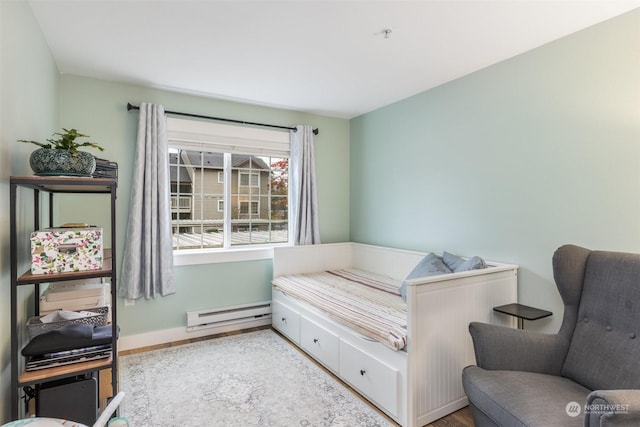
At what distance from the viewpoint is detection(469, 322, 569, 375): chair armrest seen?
68.2 inches

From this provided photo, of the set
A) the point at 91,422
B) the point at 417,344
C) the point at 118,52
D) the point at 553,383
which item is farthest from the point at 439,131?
the point at 91,422

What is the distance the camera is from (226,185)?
12.1ft

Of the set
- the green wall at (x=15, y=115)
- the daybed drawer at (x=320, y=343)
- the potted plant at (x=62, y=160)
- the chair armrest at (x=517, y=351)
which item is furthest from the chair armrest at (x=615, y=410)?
the green wall at (x=15, y=115)

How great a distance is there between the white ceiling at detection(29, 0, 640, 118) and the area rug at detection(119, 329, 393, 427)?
2.42 m

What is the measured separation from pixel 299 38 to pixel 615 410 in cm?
241

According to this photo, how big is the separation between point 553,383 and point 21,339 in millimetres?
2683

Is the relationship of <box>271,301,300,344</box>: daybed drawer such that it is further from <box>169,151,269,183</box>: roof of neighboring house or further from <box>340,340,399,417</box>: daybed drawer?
<box>169,151,269,183</box>: roof of neighboring house

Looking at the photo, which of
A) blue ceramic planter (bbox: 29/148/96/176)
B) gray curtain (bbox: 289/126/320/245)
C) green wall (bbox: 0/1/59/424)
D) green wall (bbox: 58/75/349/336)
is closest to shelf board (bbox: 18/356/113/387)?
green wall (bbox: 0/1/59/424)

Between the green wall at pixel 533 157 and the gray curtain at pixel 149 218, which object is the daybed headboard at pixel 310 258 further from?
the gray curtain at pixel 149 218

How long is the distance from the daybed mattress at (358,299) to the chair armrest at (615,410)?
0.94 metres

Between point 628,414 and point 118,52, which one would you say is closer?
point 628,414

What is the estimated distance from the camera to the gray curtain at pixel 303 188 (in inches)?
152

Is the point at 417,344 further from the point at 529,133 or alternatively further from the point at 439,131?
the point at 439,131

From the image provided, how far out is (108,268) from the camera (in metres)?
1.66
